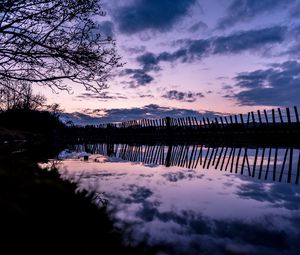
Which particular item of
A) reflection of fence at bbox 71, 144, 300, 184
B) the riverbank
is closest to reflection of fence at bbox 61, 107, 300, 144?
reflection of fence at bbox 71, 144, 300, 184

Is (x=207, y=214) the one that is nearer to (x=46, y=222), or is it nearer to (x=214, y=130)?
(x=46, y=222)

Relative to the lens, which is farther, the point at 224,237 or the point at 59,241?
the point at 224,237

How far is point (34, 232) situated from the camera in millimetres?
1829

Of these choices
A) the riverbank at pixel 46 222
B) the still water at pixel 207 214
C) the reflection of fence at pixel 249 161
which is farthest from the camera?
the reflection of fence at pixel 249 161

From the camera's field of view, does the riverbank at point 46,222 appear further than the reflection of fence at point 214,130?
No

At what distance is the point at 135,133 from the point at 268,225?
2988cm

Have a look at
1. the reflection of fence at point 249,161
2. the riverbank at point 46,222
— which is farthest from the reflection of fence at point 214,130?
the riverbank at point 46,222

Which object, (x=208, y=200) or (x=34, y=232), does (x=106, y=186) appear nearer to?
(x=208, y=200)

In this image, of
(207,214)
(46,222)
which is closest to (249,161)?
(207,214)

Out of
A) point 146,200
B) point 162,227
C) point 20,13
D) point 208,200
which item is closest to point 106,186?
point 146,200

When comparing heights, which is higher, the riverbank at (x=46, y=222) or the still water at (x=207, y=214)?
the riverbank at (x=46, y=222)

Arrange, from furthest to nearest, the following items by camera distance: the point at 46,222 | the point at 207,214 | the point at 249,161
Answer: the point at 249,161 < the point at 207,214 < the point at 46,222

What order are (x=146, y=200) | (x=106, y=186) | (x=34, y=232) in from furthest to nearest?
(x=106, y=186) < (x=146, y=200) < (x=34, y=232)

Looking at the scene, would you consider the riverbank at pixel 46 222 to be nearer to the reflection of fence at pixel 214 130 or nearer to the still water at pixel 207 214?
the still water at pixel 207 214
